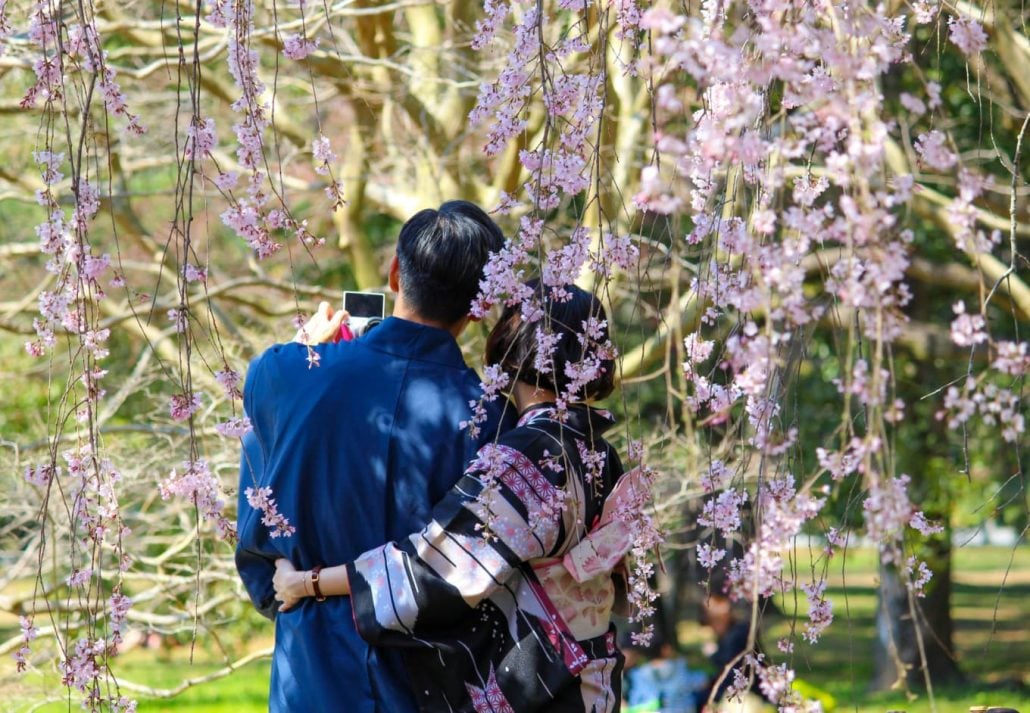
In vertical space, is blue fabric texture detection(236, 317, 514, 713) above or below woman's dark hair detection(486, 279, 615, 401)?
below

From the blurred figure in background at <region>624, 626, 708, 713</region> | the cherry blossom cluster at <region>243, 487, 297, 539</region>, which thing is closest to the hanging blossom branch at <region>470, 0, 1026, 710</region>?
the cherry blossom cluster at <region>243, 487, 297, 539</region>

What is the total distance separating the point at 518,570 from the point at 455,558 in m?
0.12

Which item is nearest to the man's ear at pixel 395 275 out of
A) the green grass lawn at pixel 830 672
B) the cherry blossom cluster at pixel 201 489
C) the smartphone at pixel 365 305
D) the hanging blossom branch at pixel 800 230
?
the smartphone at pixel 365 305

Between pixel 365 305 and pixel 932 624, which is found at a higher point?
pixel 365 305

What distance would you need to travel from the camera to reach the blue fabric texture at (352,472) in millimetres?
1622

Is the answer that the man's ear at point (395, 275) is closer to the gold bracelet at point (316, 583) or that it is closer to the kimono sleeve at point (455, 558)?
the kimono sleeve at point (455, 558)

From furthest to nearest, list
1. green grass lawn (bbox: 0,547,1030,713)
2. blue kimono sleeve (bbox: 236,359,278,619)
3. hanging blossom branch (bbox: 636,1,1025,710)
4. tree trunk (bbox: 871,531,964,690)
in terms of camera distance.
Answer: tree trunk (bbox: 871,531,964,690)
green grass lawn (bbox: 0,547,1030,713)
blue kimono sleeve (bbox: 236,359,278,619)
hanging blossom branch (bbox: 636,1,1025,710)

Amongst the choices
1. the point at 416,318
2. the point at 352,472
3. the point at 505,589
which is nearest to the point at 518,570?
the point at 505,589

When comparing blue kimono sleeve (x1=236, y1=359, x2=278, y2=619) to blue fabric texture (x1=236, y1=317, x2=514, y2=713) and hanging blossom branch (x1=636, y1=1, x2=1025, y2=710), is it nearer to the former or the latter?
blue fabric texture (x1=236, y1=317, x2=514, y2=713)

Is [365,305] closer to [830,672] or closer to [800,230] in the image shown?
[800,230]

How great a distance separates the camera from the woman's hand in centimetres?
163

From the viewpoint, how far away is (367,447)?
1.65 metres

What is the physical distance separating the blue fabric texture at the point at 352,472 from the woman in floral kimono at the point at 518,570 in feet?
0.11

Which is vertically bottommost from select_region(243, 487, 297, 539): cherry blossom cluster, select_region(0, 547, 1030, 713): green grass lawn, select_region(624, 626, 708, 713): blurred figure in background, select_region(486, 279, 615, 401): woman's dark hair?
A: select_region(0, 547, 1030, 713): green grass lawn
